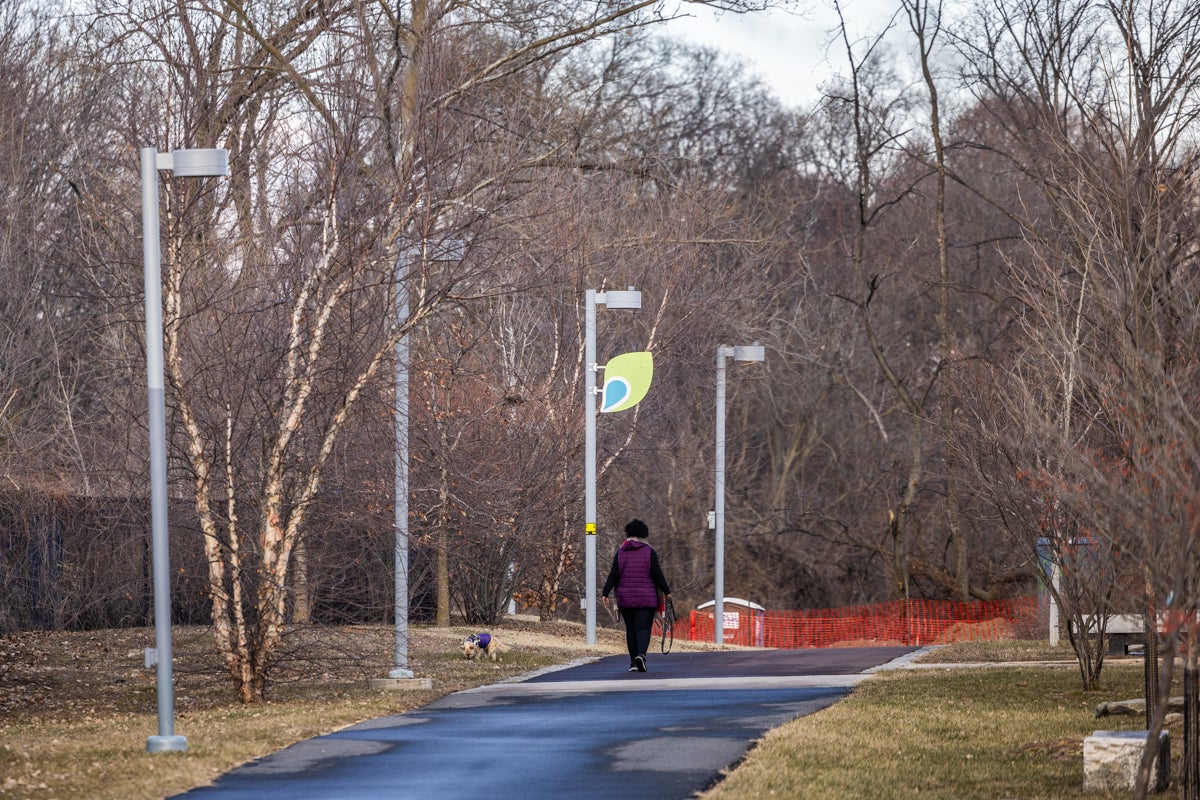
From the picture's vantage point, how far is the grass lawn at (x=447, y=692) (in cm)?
978

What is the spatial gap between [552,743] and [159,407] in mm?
3424

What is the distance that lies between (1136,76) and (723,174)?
28.1 m

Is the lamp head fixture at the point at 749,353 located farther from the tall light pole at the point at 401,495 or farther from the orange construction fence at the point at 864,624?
the tall light pole at the point at 401,495

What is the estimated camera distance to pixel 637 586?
57.9 feet

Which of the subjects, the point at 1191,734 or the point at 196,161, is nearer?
the point at 1191,734

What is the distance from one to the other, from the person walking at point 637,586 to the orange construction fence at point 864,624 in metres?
16.2

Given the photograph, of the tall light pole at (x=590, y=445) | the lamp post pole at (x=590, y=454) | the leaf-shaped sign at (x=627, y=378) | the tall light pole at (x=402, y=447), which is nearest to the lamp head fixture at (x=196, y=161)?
the tall light pole at (x=402, y=447)

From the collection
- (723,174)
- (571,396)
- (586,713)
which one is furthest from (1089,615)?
(723,174)

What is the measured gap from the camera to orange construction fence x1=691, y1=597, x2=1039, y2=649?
3475 centimetres

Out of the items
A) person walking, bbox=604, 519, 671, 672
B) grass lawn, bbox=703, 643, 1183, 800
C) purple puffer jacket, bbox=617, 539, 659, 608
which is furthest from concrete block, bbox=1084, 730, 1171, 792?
purple puffer jacket, bbox=617, 539, 659, 608

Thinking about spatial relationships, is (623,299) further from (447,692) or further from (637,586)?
(447,692)

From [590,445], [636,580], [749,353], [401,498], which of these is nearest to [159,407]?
[401,498]

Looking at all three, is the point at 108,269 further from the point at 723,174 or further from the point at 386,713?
the point at 723,174

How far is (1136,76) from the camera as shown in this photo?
1570 centimetres
